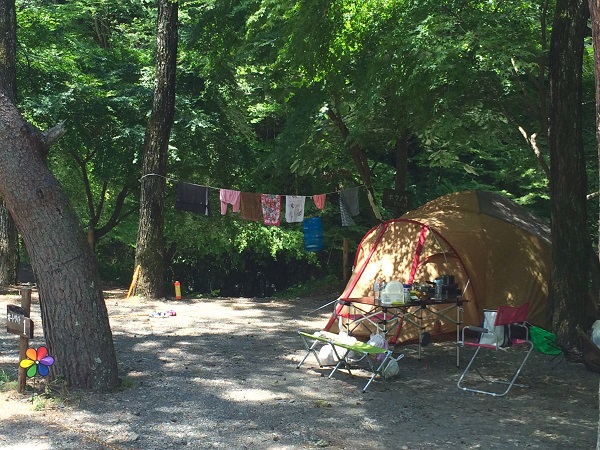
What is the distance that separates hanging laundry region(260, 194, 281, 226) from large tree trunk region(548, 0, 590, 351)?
21.4 feet

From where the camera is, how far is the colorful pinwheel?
19.8ft

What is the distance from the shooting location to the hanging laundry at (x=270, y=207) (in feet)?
47.0

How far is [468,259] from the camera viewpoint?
9.92 m

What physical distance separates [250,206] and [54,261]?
815 centimetres

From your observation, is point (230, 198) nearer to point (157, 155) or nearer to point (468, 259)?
point (157, 155)

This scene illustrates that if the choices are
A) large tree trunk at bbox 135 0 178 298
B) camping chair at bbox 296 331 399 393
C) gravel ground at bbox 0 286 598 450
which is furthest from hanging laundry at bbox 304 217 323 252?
camping chair at bbox 296 331 399 393

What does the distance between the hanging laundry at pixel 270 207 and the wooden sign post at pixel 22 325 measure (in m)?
8.27

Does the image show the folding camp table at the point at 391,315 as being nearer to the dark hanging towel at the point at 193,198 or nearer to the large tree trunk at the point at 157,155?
the dark hanging towel at the point at 193,198

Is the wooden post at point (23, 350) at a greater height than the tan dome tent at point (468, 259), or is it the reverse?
the tan dome tent at point (468, 259)

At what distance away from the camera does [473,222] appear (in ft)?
33.9

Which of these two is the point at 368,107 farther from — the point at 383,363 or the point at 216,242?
the point at 216,242

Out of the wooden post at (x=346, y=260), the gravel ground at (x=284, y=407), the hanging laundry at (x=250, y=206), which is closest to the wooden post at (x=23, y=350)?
the gravel ground at (x=284, y=407)

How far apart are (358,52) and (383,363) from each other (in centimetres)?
652

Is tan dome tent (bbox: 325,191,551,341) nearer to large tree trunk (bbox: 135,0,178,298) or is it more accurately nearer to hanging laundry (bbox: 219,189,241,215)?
hanging laundry (bbox: 219,189,241,215)
